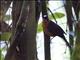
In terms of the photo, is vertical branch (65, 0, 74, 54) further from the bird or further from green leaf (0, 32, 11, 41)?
green leaf (0, 32, 11, 41)

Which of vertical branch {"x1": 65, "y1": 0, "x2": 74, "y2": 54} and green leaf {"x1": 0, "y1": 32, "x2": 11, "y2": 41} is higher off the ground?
vertical branch {"x1": 65, "y1": 0, "x2": 74, "y2": 54}

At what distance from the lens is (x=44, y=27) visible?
47 cm

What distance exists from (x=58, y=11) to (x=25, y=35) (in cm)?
14

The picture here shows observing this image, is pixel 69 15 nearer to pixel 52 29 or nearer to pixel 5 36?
pixel 52 29

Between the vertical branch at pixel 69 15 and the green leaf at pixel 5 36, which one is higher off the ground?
the vertical branch at pixel 69 15

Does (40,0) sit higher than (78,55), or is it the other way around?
(40,0)

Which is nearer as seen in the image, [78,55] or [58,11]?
[78,55]

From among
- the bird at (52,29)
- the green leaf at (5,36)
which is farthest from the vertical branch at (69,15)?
the green leaf at (5,36)

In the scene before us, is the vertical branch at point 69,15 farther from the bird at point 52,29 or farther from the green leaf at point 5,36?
the green leaf at point 5,36

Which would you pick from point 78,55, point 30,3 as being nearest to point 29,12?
point 30,3

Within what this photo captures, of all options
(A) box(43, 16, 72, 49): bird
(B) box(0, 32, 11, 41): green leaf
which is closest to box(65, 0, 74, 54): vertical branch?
(A) box(43, 16, 72, 49): bird

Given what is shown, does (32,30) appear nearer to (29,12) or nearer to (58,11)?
(29,12)

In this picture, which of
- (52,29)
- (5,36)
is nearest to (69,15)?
(52,29)

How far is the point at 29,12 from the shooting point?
1.23 ft
